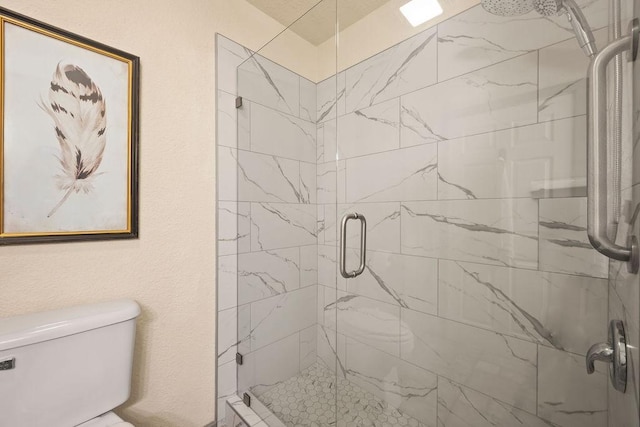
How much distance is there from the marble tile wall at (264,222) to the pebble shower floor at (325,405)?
0.24 ft

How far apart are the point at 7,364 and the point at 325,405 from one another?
1314mm

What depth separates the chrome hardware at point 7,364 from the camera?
77cm

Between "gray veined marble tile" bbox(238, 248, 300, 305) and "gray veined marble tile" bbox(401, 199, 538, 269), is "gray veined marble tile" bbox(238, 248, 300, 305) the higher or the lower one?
the lower one

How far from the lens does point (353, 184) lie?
1565mm

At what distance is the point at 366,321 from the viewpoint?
5.04 ft

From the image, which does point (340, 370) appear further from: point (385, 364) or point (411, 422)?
point (411, 422)

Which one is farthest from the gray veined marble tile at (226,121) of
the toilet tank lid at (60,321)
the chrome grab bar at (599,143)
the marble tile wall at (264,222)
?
the chrome grab bar at (599,143)

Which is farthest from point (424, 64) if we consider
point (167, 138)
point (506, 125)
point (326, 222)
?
point (167, 138)

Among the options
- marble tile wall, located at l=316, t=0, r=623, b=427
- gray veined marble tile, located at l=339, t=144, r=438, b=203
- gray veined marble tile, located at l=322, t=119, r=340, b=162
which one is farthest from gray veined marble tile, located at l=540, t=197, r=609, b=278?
gray veined marble tile, located at l=322, t=119, r=340, b=162

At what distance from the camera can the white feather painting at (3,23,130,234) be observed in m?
0.90

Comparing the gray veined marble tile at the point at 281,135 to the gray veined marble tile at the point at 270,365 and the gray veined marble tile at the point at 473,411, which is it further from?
the gray veined marble tile at the point at 473,411

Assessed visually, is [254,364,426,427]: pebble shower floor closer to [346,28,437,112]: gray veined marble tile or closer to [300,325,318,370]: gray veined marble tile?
[300,325,318,370]: gray veined marble tile

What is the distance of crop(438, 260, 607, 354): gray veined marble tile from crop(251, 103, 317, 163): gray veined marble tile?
3.34 feet

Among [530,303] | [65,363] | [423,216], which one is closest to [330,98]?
[423,216]
